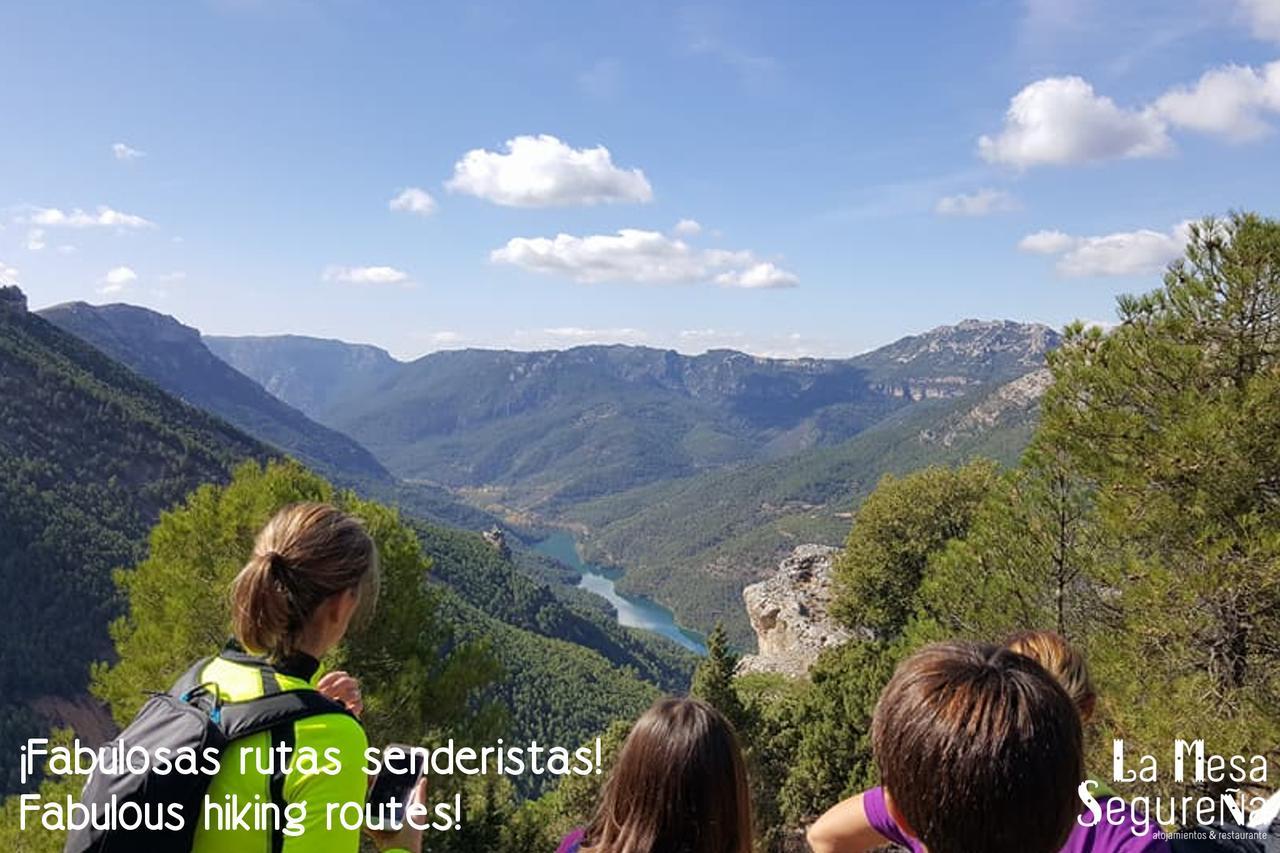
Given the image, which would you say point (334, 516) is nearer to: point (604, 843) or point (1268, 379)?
point (604, 843)

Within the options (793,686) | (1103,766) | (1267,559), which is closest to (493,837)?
(1103,766)

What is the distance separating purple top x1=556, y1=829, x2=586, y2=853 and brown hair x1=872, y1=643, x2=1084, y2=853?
920 mm

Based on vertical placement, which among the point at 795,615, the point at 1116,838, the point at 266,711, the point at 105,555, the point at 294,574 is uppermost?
the point at 294,574

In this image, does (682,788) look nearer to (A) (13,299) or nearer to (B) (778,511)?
(A) (13,299)

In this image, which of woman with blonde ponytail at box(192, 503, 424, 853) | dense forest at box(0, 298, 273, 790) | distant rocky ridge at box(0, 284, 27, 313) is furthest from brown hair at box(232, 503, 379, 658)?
distant rocky ridge at box(0, 284, 27, 313)

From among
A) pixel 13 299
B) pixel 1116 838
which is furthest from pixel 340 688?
pixel 13 299

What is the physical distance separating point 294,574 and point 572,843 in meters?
1.07

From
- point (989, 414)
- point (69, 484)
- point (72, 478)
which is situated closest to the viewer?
point (69, 484)

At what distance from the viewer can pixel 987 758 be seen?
1497mm

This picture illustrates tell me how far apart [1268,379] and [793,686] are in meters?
17.0

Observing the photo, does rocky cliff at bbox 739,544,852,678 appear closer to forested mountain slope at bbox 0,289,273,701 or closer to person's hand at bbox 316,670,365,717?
person's hand at bbox 316,670,365,717

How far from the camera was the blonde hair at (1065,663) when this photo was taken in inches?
110

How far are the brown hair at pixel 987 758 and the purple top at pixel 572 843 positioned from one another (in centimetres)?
92

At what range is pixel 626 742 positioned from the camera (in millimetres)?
1919
